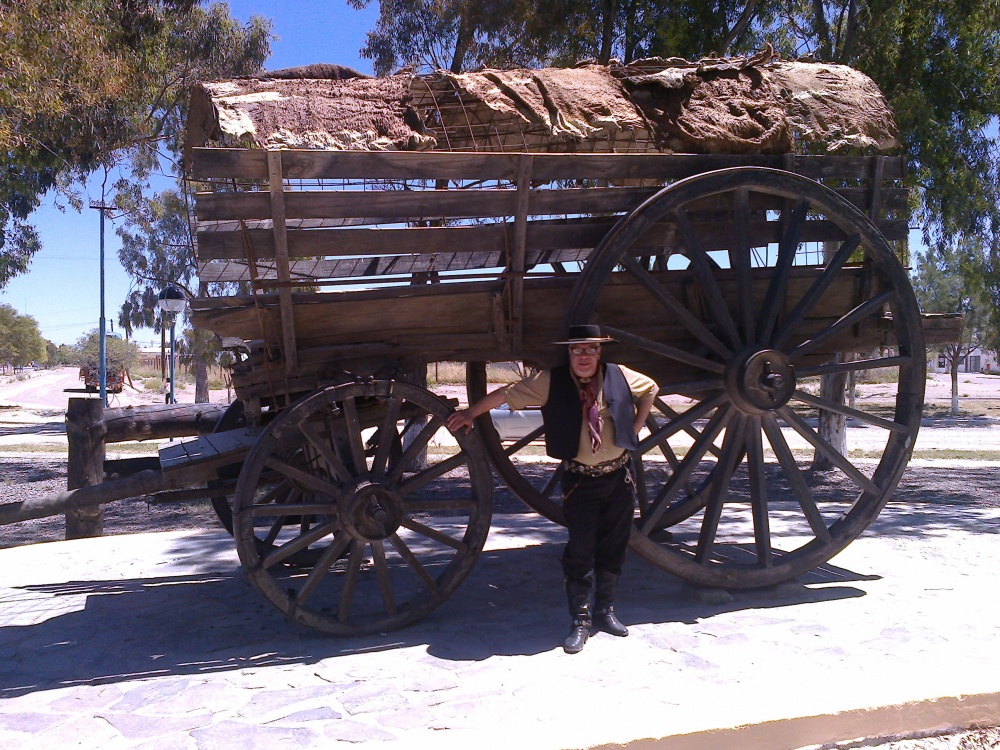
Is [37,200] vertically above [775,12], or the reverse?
[775,12]

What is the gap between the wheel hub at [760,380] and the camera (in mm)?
4887

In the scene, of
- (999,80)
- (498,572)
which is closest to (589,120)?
(498,572)

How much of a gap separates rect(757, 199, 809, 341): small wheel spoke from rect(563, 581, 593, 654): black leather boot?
1810 millimetres

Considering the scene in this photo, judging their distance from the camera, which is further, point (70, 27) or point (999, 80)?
point (999, 80)

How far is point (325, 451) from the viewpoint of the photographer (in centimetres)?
448

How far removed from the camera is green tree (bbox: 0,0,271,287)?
810cm

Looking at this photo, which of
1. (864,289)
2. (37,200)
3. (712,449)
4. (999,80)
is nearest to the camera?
(864,289)

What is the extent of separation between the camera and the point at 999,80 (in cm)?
1016

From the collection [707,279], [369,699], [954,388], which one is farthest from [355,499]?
[954,388]

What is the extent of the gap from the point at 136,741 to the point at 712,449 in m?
3.78

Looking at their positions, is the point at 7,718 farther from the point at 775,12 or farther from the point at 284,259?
the point at 775,12

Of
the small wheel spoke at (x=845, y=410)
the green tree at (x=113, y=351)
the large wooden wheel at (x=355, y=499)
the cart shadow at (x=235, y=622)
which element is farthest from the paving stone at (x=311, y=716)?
the green tree at (x=113, y=351)

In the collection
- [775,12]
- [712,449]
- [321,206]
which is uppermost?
[775,12]

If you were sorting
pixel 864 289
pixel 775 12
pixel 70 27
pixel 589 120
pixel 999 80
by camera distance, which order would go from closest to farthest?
1. pixel 589 120
2. pixel 864 289
3. pixel 70 27
4. pixel 999 80
5. pixel 775 12
